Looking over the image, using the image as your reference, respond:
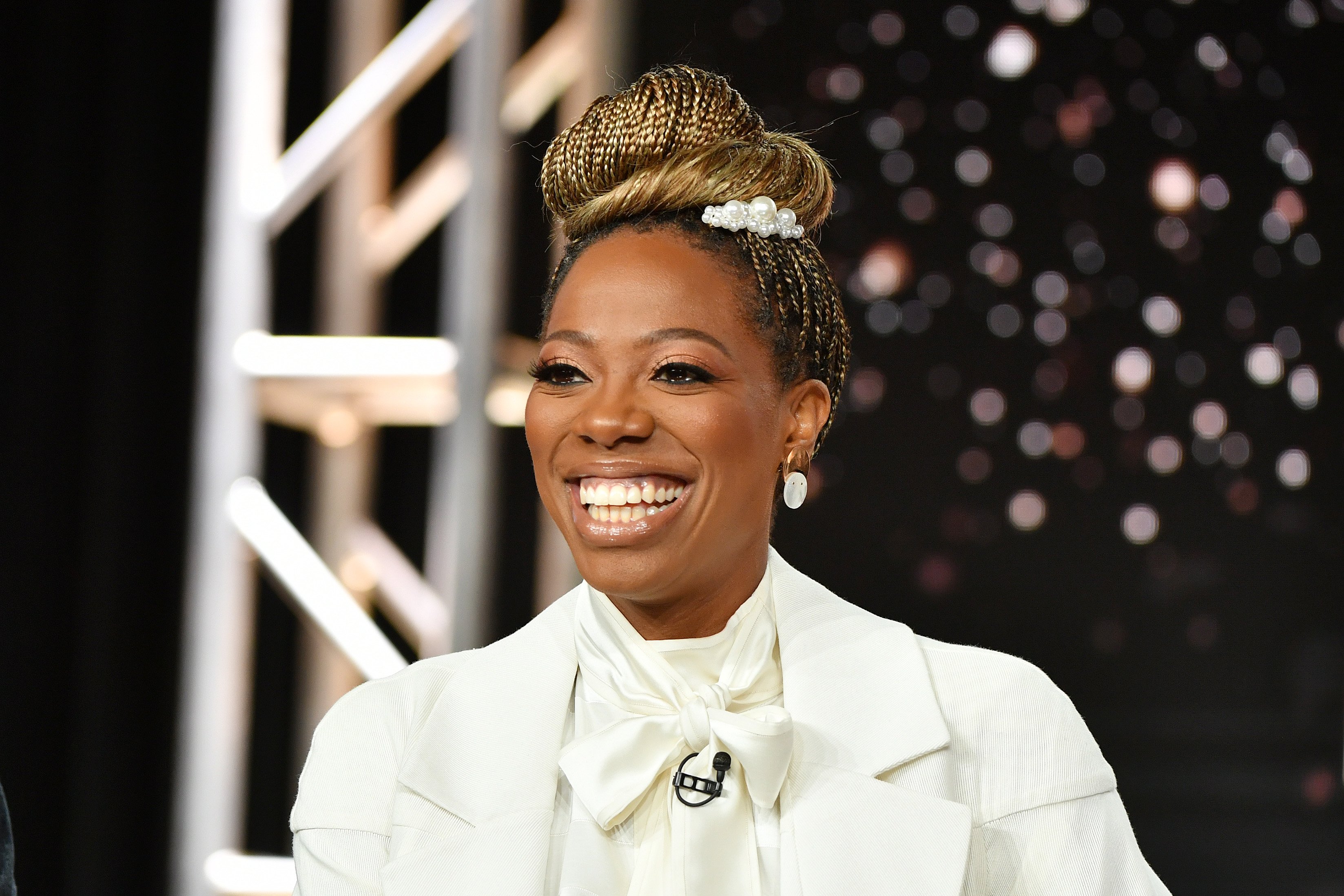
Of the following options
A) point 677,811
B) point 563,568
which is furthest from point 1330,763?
point 677,811

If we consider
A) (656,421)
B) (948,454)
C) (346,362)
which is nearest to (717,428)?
(656,421)

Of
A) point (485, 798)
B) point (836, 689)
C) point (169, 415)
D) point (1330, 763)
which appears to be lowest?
point (1330, 763)

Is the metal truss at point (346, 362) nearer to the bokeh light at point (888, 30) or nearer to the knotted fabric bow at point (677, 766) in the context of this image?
the bokeh light at point (888, 30)

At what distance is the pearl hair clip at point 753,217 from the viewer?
4.10 ft

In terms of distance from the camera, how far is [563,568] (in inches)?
93.2

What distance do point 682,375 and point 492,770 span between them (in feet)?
1.33

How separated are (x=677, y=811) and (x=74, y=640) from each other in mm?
1527

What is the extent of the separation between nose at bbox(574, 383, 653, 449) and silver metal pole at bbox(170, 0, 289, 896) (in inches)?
53.6

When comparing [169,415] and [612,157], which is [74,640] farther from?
[612,157]

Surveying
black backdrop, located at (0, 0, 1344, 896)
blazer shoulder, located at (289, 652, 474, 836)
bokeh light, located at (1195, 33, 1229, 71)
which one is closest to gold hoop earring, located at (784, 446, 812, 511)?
blazer shoulder, located at (289, 652, 474, 836)

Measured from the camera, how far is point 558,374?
1.25 meters

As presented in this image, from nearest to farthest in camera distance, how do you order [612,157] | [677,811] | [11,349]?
Answer: 1. [677,811]
2. [612,157]
3. [11,349]

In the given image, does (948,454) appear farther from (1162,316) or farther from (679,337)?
(679,337)

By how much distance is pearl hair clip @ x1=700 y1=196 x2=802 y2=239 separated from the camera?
49.2 inches
